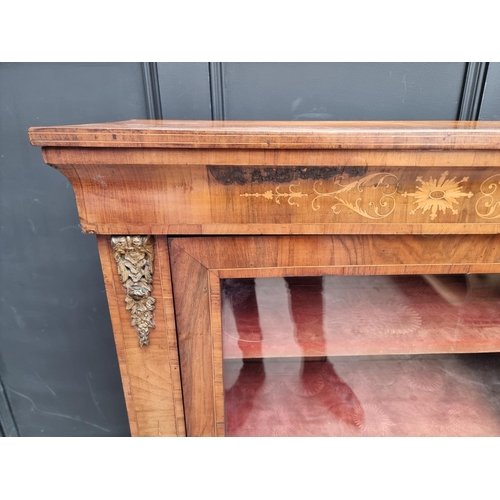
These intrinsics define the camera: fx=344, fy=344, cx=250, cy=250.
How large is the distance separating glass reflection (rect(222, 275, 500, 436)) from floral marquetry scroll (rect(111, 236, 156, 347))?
0.34 ft

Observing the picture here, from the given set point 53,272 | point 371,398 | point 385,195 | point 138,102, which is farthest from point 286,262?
point 53,272

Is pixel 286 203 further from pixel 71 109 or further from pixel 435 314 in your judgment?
pixel 71 109

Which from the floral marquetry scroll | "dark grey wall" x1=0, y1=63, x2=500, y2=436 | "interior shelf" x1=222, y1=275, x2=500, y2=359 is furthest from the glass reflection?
"dark grey wall" x1=0, y1=63, x2=500, y2=436

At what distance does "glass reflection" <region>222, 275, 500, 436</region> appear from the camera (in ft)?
1.69

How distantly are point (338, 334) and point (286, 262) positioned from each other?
18cm

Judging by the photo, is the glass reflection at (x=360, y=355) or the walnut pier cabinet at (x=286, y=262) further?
the glass reflection at (x=360, y=355)

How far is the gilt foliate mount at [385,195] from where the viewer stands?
399 millimetres

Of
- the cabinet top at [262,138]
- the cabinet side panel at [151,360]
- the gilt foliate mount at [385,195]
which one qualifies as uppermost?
the cabinet top at [262,138]

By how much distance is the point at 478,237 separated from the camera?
438 millimetres

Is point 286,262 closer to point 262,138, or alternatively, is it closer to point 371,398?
point 262,138

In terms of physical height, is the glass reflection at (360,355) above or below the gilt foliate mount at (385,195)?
below

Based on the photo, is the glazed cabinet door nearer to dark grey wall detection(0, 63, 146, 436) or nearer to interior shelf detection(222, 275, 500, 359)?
interior shelf detection(222, 275, 500, 359)

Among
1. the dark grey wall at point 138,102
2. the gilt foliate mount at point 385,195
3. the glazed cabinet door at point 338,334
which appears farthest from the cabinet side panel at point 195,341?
the dark grey wall at point 138,102

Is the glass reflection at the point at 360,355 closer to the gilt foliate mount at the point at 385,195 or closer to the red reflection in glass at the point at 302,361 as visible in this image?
the red reflection in glass at the point at 302,361
